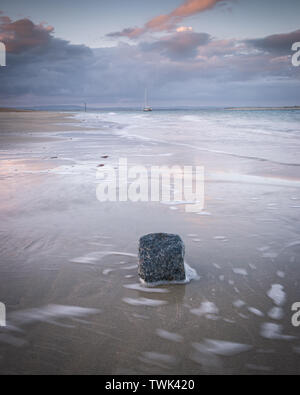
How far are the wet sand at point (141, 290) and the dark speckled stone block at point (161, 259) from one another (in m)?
0.11

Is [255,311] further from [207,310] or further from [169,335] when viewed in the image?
[169,335]

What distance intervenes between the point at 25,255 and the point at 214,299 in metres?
2.15

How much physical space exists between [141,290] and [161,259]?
337 millimetres

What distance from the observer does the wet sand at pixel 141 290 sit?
1922 millimetres

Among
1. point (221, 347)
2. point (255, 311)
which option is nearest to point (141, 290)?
point (221, 347)

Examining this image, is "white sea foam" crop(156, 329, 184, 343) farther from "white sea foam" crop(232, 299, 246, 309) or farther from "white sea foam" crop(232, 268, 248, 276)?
"white sea foam" crop(232, 268, 248, 276)

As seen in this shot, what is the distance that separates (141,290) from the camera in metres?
2.57

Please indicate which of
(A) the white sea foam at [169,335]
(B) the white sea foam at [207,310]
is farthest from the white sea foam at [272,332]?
(A) the white sea foam at [169,335]

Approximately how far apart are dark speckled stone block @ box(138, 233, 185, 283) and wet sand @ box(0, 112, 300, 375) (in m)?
0.11

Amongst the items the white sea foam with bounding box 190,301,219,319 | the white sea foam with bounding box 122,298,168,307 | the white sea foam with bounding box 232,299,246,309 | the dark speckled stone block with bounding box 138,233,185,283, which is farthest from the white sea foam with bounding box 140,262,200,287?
the white sea foam with bounding box 232,299,246,309

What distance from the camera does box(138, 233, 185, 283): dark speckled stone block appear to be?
2604mm
